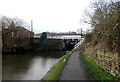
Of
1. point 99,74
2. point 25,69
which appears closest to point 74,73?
point 99,74

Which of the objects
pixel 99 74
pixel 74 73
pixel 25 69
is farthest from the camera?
pixel 25 69

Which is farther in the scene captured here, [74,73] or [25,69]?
[25,69]

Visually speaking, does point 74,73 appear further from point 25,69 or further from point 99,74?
point 25,69

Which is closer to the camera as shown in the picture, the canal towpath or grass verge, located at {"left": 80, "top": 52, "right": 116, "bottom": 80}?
grass verge, located at {"left": 80, "top": 52, "right": 116, "bottom": 80}

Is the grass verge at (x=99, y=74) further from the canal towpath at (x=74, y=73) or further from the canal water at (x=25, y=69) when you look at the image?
the canal water at (x=25, y=69)

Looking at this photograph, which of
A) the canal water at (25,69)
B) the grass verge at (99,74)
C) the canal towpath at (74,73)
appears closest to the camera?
the grass verge at (99,74)

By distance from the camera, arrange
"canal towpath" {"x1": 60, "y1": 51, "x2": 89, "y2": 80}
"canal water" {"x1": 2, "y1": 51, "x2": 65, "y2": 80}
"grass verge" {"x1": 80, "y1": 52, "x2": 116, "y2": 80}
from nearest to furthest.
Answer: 1. "grass verge" {"x1": 80, "y1": 52, "x2": 116, "y2": 80}
2. "canal towpath" {"x1": 60, "y1": 51, "x2": 89, "y2": 80}
3. "canal water" {"x1": 2, "y1": 51, "x2": 65, "y2": 80}

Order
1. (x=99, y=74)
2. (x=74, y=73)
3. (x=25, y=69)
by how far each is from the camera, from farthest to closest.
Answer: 1. (x=25, y=69)
2. (x=74, y=73)
3. (x=99, y=74)

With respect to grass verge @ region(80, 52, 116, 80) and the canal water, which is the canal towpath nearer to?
grass verge @ region(80, 52, 116, 80)

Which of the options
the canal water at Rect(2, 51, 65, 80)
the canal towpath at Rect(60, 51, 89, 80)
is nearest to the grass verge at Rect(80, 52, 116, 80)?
the canal towpath at Rect(60, 51, 89, 80)

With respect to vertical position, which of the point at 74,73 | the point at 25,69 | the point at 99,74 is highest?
the point at 99,74

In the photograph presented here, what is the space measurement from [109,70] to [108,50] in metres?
1.03

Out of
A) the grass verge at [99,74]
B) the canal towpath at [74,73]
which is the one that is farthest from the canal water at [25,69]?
the grass verge at [99,74]

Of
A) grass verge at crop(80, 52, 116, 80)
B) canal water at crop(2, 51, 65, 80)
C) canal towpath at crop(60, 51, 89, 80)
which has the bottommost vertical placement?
canal water at crop(2, 51, 65, 80)
